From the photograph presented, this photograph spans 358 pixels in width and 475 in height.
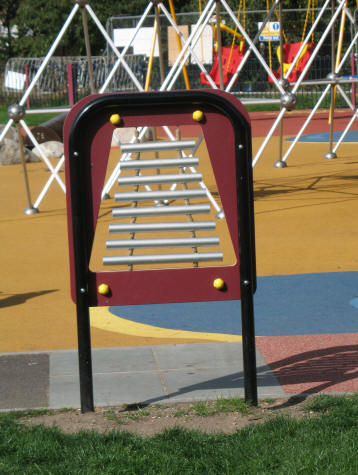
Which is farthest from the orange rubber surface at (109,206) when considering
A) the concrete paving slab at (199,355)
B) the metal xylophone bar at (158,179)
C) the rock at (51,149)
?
the rock at (51,149)

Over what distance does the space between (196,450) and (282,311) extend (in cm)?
267

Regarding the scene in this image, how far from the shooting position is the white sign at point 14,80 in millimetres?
32209

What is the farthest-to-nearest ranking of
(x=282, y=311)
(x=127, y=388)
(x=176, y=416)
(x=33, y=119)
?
1. (x=33, y=119)
2. (x=282, y=311)
3. (x=127, y=388)
4. (x=176, y=416)

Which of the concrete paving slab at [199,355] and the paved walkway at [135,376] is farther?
the concrete paving slab at [199,355]

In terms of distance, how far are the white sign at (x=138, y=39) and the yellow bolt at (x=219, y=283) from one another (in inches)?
963

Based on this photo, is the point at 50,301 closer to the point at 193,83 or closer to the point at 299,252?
the point at 299,252

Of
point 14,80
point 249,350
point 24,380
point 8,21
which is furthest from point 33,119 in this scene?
point 249,350

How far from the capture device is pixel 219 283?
14.5ft

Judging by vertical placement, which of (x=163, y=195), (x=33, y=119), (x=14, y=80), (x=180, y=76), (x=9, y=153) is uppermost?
(x=163, y=195)

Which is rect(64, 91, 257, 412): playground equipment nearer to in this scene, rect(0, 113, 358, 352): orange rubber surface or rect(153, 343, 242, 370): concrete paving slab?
rect(153, 343, 242, 370): concrete paving slab

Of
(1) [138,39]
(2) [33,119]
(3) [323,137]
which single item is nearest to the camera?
(3) [323,137]

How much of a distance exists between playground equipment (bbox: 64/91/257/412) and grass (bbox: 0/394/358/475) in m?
0.44

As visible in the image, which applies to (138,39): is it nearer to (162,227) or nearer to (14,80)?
(14,80)

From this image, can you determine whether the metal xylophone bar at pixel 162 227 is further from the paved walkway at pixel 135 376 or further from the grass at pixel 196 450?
the grass at pixel 196 450
